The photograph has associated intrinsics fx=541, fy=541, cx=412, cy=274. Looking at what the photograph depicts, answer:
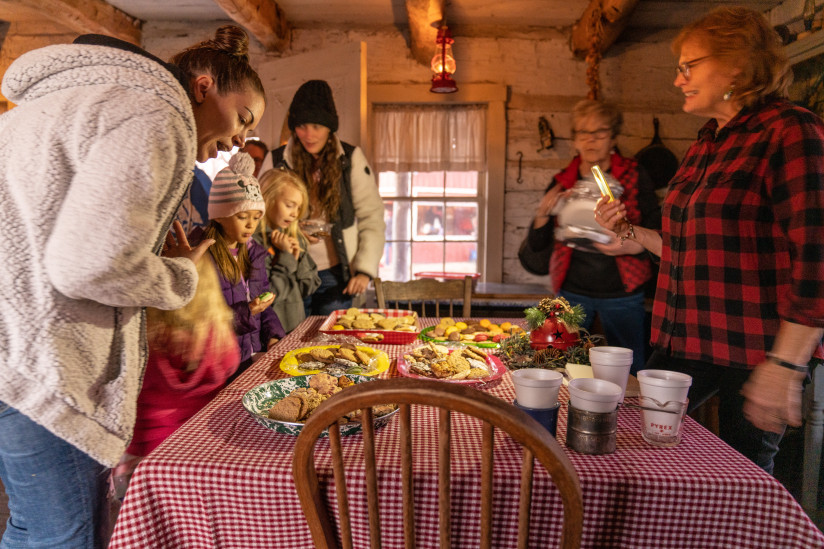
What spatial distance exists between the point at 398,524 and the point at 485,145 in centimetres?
372

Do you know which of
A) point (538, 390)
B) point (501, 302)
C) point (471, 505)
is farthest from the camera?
point (501, 302)

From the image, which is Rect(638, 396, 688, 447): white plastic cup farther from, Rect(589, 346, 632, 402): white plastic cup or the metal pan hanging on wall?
the metal pan hanging on wall

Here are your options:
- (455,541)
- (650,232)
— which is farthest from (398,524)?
(650,232)

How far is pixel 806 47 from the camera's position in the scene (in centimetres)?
279

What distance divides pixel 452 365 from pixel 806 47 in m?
2.69

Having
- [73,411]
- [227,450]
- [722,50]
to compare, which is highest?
[722,50]

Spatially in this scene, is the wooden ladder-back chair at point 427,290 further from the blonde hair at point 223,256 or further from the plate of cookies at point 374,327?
the blonde hair at point 223,256

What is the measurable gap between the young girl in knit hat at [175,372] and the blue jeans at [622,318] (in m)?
1.57

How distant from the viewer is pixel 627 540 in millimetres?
984

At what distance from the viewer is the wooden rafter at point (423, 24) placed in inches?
135

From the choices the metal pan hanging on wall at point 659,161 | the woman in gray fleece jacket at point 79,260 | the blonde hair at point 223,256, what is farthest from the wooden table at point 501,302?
the woman in gray fleece jacket at point 79,260

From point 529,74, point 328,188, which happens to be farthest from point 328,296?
point 529,74

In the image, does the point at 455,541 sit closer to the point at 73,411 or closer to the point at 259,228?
the point at 73,411

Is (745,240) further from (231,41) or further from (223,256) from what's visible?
(223,256)
